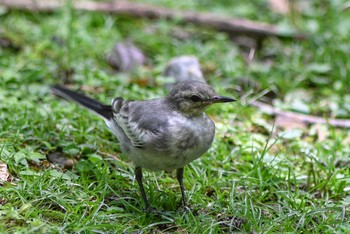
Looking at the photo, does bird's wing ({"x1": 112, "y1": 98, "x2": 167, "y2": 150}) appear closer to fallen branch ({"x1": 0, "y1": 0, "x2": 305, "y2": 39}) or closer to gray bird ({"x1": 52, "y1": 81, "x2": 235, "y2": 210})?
gray bird ({"x1": 52, "y1": 81, "x2": 235, "y2": 210})

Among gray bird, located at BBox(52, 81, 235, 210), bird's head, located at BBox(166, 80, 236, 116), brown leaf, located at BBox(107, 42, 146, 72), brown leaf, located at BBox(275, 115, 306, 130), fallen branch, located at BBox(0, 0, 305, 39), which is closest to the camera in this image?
gray bird, located at BBox(52, 81, 235, 210)

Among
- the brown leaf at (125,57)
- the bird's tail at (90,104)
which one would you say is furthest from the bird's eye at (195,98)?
the brown leaf at (125,57)

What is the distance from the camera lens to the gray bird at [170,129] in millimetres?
4559

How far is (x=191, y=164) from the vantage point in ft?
18.1

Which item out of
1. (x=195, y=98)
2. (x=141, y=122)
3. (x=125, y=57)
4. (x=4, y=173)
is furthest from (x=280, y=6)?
(x=4, y=173)

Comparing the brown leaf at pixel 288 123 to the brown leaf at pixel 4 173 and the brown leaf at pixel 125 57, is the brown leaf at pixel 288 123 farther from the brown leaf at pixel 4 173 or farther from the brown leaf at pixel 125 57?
the brown leaf at pixel 4 173

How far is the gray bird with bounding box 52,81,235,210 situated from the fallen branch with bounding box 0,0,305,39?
13.6 ft

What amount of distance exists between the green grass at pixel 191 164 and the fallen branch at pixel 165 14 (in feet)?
0.42

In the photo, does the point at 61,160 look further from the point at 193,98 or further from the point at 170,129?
the point at 193,98

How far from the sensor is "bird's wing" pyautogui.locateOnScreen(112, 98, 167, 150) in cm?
457

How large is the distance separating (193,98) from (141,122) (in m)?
0.45

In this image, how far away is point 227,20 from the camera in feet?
29.7

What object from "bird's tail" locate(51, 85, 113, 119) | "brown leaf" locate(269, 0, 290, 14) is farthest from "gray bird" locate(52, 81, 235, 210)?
"brown leaf" locate(269, 0, 290, 14)

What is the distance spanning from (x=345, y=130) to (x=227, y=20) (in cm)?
300
